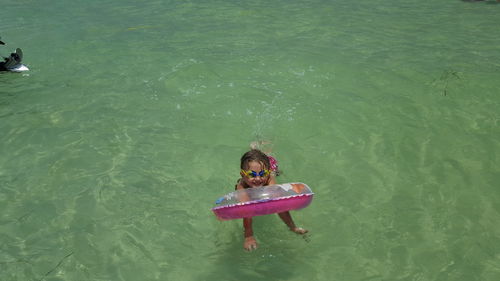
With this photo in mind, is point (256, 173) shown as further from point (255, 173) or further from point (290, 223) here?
point (290, 223)

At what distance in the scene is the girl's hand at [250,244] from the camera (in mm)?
3968

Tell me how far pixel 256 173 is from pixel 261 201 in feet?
2.55

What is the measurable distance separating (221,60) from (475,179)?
570 cm

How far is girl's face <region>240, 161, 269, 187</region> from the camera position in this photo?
417cm

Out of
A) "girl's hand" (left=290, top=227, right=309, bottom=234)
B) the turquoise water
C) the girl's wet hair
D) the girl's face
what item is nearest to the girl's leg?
"girl's hand" (left=290, top=227, right=309, bottom=234)

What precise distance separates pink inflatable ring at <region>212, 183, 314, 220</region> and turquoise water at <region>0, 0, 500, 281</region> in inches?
26.2

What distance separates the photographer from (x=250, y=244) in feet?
13.1

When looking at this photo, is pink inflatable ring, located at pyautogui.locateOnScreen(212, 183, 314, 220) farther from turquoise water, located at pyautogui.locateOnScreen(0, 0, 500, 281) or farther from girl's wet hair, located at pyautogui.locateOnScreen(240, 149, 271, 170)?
turquoise water, located at pyautogui.locateOnScreen(0, 0, 500, 281)

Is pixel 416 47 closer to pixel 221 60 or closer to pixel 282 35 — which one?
pixel 282 35

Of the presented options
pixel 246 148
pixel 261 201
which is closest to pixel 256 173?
pixel 261 201

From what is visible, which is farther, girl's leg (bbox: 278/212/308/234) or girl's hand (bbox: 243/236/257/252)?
girl's leg (bbox: 278/212/308/234)

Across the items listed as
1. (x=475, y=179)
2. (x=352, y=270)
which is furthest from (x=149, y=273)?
(x=475, y=179)

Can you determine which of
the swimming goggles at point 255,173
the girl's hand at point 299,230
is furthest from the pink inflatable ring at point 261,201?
the girl's hand at point 299,230

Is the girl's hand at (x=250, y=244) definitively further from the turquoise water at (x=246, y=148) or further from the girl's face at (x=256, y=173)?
the girl's face at (x=256, y=173)
